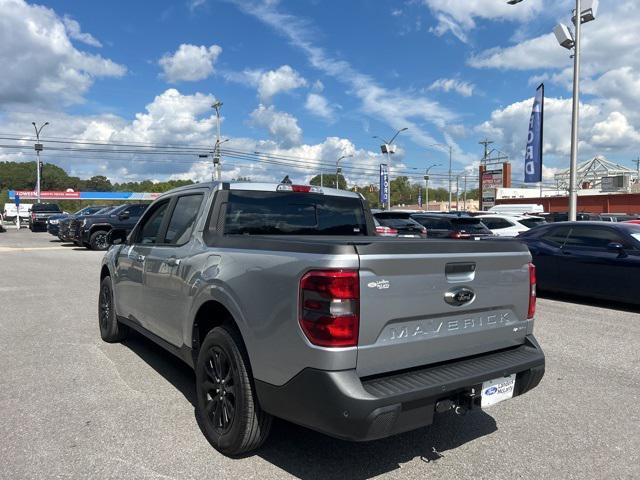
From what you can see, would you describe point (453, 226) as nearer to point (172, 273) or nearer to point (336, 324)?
point (172, 273)

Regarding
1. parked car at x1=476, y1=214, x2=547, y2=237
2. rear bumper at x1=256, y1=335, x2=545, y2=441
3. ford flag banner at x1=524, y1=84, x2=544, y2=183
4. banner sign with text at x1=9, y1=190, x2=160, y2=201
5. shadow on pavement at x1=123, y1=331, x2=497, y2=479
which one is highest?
ford flag banner at x1=524, y1=84, x2=544, y2=183

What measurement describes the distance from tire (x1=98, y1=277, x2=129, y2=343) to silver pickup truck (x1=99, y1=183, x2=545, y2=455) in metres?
2.10

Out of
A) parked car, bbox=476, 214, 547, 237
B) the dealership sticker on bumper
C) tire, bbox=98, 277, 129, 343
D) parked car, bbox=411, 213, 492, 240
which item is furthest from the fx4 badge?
parked car, bbox=476, 214, 547, 237

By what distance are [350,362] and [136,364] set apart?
3.48 meters

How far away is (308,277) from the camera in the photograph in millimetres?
2777

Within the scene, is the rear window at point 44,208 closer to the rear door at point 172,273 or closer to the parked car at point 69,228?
the parked car at point 69,228

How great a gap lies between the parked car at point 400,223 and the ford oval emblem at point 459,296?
1163cm

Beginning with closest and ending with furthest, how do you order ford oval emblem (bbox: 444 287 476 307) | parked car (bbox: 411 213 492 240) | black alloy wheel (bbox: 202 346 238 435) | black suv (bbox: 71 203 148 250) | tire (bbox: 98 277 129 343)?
ford oval emblem (bbox: 444 287 476 307), black alloy wheel (bbox: 202 346 238 435), tire (bbox: 98 277 129 343), parked car (bbox: 411 213 492 240), black suv (bbox: 71 203 148 250)

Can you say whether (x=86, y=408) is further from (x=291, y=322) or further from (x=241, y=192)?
(x=291, y=322)

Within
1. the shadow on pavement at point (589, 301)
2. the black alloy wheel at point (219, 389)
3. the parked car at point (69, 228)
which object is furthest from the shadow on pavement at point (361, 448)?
the parked car at point (69, 228)

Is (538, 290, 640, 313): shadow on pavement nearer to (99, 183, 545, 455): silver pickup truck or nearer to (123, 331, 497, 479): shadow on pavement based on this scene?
(123, 331, 497, 479): shadow on pavement

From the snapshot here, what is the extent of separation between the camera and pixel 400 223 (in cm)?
1553

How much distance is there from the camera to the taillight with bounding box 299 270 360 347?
2713mm

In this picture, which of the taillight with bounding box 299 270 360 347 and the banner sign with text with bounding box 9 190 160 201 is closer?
the taillight with bounding box 299 270 360 347
